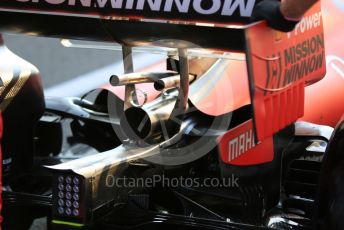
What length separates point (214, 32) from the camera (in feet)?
6.24

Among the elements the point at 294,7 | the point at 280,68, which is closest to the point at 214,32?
the point at 280,68

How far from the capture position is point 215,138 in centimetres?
238

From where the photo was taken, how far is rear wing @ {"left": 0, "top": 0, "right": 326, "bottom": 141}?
5.46ft

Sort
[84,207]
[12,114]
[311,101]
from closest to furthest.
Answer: [84,207] < [12,114] < [311,101]

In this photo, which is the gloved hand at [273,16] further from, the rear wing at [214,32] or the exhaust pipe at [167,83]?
the exhaust pipe at [167,83]

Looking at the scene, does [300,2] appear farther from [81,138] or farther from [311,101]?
[81,138]

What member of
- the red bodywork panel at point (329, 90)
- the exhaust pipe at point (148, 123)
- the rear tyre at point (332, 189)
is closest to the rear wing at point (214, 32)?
the rear tyre at point (332, 189)

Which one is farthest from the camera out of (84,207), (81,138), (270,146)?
(81,138)

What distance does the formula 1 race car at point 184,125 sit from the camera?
6.07 feet

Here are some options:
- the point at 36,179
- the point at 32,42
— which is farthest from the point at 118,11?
the point at 32,42

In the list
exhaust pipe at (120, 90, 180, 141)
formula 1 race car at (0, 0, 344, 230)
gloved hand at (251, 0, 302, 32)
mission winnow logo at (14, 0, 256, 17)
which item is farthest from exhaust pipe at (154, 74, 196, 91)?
gloved hand at (251, 0, 302, 32)

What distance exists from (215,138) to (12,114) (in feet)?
2.55

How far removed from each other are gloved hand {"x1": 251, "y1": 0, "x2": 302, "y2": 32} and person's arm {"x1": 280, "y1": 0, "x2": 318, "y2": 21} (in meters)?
0.01

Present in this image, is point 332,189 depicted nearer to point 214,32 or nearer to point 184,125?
point 214,32
